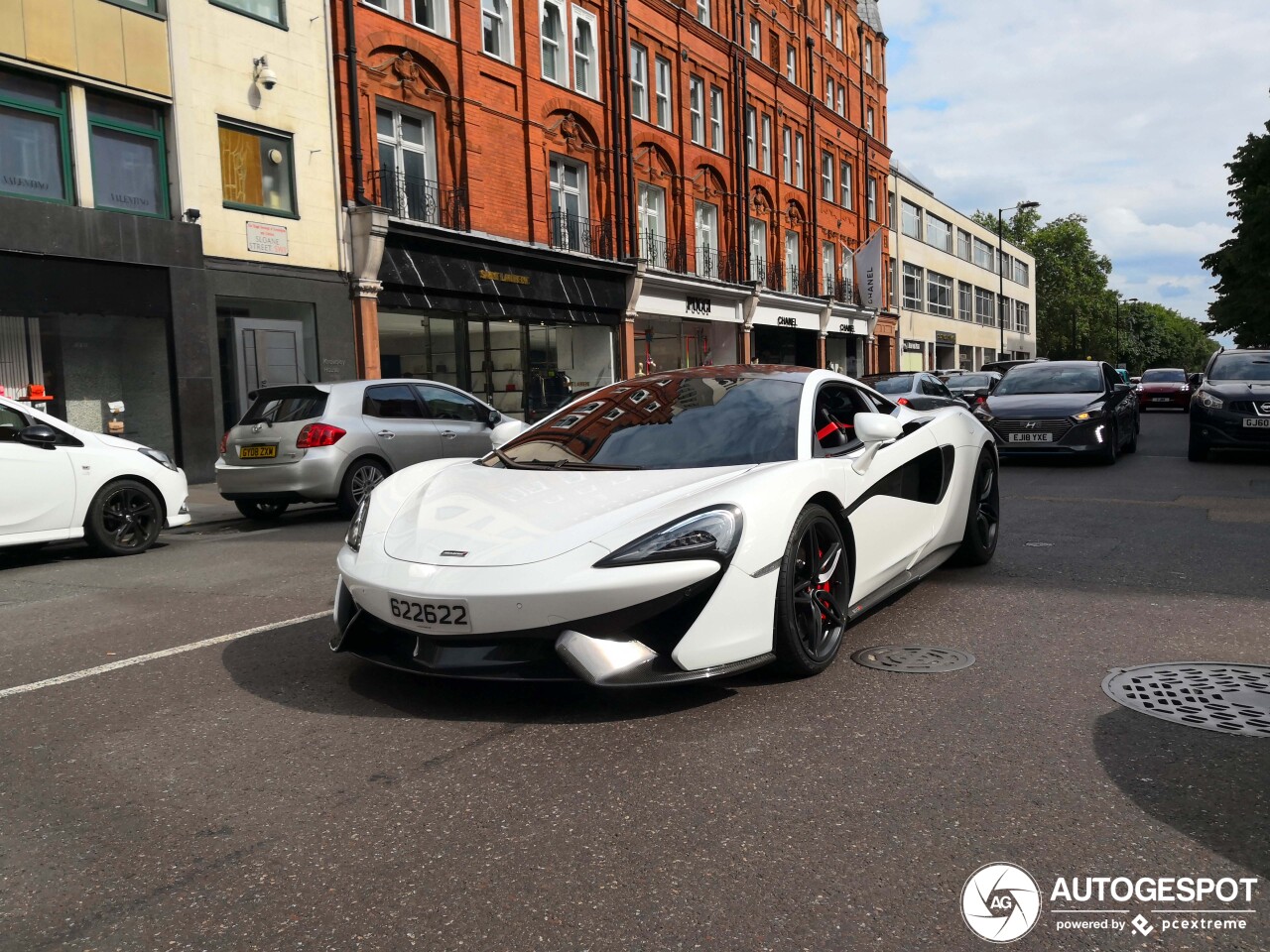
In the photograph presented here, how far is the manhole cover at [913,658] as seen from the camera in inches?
175

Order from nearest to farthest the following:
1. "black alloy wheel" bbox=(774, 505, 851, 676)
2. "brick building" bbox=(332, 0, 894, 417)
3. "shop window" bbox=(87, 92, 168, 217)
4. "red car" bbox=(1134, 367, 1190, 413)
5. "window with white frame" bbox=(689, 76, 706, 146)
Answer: "black alloy wheel" bbox=(774, 505, 851, 676)
"shop window" bbox=(87, 92, 168, 217)
"brick building" bbox=(332, 0, 894, 417)
"window with white frame" bbox=(689, 76, 706, 146)
"red car" bbox=(1134, 367, 1190, 413)

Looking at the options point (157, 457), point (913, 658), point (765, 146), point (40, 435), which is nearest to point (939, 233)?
point (765, 146)

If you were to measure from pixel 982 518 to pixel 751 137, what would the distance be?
3172 centimetres

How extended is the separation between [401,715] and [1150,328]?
161224mm

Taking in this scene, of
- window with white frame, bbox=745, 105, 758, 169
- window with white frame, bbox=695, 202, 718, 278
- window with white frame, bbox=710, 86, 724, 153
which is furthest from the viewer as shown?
window with white frame, bbox=745, 105, 758, 169

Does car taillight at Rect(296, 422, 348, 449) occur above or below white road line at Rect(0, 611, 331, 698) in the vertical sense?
above

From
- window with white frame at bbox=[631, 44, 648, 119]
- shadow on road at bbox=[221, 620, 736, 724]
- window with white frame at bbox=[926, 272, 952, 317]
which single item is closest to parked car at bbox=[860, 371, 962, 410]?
window with white frame at bbox=[631, 44, 648, 119]

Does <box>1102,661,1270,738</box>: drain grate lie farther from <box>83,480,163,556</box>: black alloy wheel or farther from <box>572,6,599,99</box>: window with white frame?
<box>572,6,599,99</box>: window with white frame

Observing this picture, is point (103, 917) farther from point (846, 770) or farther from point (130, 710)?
point (846, 770)

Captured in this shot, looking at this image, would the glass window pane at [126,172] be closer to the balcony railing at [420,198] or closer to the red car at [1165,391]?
the balcony railing at [420,198]

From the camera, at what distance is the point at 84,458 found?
346 inches

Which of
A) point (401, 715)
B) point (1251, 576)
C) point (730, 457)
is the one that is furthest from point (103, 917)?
point (1251, 576)

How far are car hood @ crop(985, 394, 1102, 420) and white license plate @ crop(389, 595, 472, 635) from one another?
11933 millimetres

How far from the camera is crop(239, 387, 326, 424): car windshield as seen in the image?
436 inches
